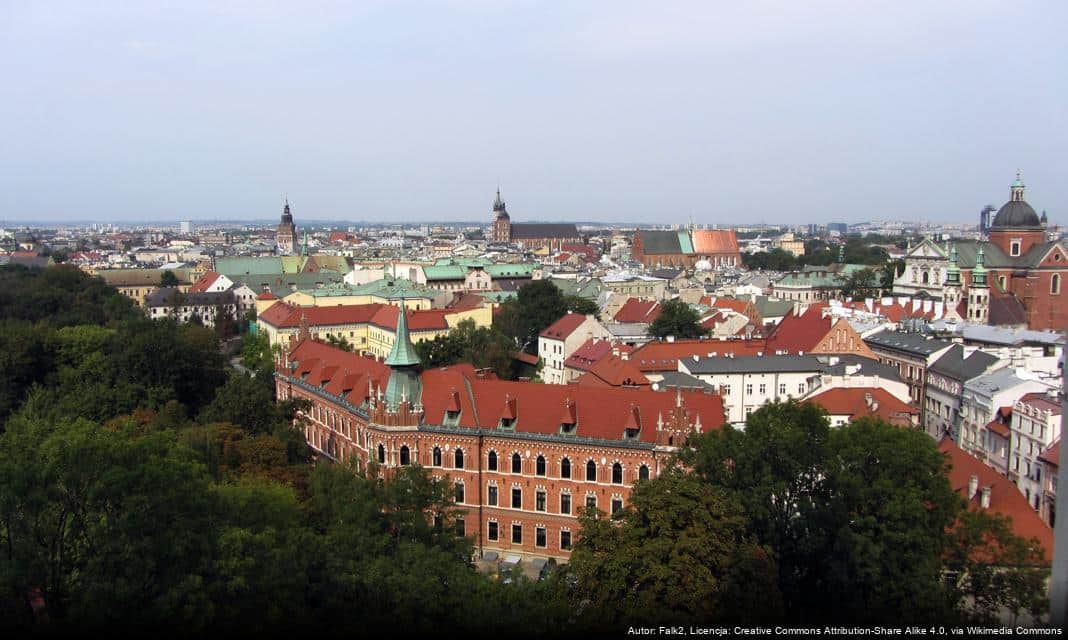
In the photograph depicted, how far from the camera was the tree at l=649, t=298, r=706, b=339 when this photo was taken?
266 feet

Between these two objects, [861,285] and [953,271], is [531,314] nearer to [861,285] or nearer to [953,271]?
[953,271]

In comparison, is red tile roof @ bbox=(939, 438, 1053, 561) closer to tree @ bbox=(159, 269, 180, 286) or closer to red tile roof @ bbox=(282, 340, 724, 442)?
red tile roof @ bbox=(282, 340, 724, 442)

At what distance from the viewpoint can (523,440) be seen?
134 ft

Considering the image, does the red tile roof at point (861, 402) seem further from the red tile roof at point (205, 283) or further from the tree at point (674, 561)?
the red tile roof at point (205, 283)

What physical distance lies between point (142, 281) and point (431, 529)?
13559cm

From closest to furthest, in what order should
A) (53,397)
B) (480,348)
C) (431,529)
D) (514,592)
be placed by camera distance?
(514,592) < (431,529) < (53,397) < (480,348)

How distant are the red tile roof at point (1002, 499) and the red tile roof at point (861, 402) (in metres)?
10.1

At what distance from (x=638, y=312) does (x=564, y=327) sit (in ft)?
48.9

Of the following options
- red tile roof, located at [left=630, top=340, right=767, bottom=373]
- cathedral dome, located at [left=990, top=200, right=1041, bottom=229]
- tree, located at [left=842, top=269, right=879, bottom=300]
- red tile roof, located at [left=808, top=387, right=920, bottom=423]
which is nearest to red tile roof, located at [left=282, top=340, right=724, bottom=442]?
red tile roof, located at [left=808, top=387, right=920, bottom=423]

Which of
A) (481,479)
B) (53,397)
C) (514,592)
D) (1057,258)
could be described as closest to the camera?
(514,592)

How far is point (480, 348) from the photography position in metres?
75.1

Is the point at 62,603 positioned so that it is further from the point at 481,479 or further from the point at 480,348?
the point at 480,348

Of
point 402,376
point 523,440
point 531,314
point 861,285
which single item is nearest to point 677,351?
point 531,314

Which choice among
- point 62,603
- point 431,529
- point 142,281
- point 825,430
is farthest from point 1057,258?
point 142,281
